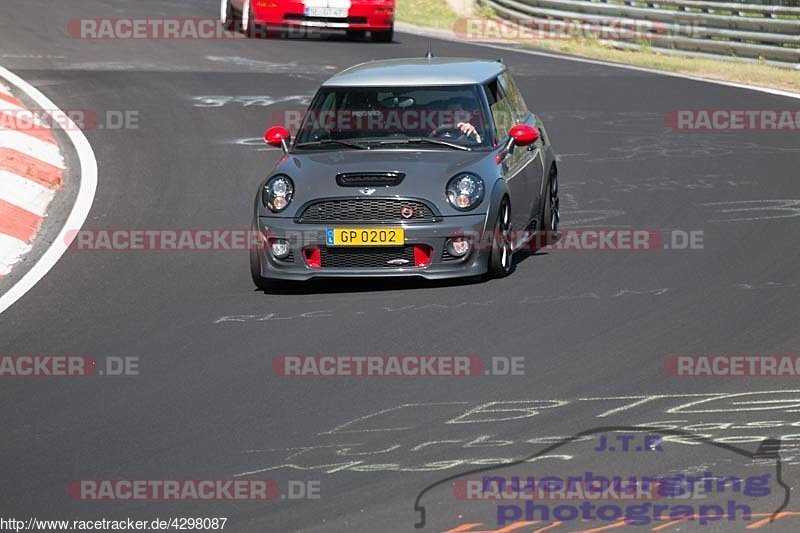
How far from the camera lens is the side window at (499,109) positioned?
11.0 metres

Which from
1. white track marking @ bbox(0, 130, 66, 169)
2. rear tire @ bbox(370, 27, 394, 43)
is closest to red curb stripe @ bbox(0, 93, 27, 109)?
white track marking @ bbox(0, 130, 66, 169)

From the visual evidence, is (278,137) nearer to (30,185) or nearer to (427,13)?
(30,185)

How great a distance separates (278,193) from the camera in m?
10.2

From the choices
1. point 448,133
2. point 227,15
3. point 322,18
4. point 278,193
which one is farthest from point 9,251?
point 227,15

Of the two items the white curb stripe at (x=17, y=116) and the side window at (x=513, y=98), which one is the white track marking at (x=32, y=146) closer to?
the white curb stripe at (x=17, y=116)

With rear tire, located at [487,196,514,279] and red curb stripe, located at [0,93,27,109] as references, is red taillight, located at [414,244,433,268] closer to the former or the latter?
rear tire, located at [487,196,514,279]

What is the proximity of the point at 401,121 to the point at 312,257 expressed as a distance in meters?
1.41

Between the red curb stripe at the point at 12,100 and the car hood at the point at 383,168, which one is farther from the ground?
the car hood at the point at 383,168

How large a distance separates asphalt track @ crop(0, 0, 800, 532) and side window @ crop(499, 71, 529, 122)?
105cm

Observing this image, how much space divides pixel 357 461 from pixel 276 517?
73 cm

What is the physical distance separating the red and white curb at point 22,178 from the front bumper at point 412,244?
7.21 feet

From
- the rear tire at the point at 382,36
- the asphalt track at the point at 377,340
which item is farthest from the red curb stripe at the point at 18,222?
the rear tire at the point at 382,36

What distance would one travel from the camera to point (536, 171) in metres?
11.4

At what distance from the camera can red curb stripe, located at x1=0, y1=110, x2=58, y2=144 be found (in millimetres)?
15133
